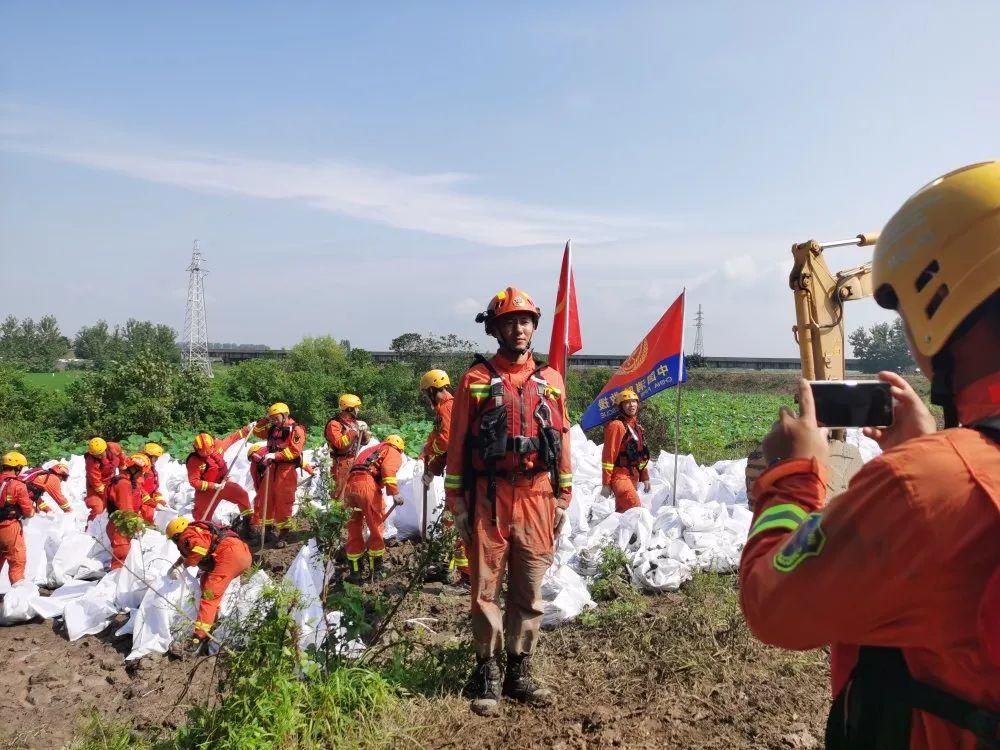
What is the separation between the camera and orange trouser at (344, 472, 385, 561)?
7.60 metres

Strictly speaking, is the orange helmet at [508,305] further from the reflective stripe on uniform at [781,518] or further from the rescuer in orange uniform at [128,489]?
the rescuer in orange uniform at [128,489]

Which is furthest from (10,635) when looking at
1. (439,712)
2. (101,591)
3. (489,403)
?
(489,403)

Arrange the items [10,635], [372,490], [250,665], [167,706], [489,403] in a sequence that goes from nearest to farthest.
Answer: [250,665]
[489,403]
[167,706]
[10,635]
[372,490]

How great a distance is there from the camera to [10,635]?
653cm

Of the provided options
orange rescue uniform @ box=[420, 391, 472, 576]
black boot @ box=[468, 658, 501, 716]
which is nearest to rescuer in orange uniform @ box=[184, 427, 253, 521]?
orange rescue uniform @ box=[420, 391, 472, 576]

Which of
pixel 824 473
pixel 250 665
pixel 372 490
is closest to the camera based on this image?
pixel 824 473

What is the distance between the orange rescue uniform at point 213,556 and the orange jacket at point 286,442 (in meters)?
3.17

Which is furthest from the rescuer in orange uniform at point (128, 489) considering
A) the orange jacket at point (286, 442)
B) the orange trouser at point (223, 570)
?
the orange trouser at point (223, 570)

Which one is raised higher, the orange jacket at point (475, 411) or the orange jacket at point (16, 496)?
the orange jacket at point (475, 411)

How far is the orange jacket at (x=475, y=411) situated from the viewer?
4062 millimetres

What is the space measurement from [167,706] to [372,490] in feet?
9.54

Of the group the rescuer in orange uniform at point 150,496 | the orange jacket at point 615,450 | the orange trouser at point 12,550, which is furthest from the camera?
the rescuer in orange uniform at point 150,496

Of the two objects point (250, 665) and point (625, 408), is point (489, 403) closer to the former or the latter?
point (250, 665)

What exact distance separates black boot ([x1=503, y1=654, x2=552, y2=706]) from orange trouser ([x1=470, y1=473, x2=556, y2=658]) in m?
0.06
